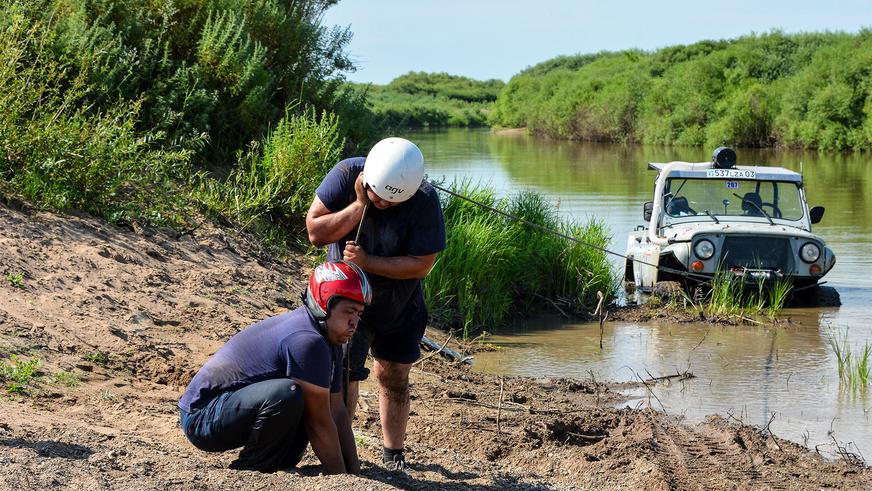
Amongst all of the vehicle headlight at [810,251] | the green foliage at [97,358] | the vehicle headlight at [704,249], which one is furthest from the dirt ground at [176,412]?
the vehicle headlight at [810,251]

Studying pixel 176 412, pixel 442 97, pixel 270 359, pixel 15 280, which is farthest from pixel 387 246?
pixel 442 97

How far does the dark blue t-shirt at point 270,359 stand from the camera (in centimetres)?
491

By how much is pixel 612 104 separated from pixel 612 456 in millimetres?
67712

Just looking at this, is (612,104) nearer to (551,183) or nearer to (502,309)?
(551,183)

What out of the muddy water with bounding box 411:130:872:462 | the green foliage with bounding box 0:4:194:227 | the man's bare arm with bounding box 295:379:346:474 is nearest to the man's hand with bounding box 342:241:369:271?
the man's bare arm with bounding box 295:379:346:474

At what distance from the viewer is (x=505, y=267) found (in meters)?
13.0

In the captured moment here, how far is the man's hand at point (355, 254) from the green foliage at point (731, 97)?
169 ft

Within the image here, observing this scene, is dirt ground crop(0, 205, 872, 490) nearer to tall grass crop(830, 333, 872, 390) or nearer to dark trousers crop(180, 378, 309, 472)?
dark trousers crop(180, 378, 309, 472)

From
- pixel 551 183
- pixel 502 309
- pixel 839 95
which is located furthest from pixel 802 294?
pixel 839 95

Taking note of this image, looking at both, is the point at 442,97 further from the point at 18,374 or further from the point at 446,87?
the point at 18,374

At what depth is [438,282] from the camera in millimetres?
12062

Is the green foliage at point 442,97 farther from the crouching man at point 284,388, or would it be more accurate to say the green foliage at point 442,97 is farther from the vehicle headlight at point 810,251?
the crouching man at point 284,388

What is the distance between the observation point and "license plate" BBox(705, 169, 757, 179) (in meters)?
14.4

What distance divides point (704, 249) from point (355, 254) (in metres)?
8.38
